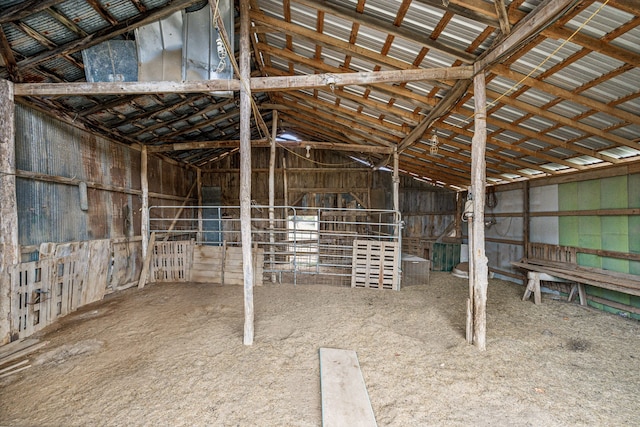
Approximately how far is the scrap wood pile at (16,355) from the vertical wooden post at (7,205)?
0.71 ft

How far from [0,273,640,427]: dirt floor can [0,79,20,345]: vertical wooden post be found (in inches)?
23.5

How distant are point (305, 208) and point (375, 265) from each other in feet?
7.61

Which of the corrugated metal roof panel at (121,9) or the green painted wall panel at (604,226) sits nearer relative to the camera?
the corrugated metal roof panel at (121,9)

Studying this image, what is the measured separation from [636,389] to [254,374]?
3593mm

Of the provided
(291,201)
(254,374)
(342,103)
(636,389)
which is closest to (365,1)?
(342,103)

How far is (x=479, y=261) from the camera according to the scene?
339cm

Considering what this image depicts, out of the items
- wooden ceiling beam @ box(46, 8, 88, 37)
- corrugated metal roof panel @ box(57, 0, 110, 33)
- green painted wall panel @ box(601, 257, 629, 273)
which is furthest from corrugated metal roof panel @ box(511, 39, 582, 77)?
wooden ceiling beam @ box(46, 8, 88, 37)

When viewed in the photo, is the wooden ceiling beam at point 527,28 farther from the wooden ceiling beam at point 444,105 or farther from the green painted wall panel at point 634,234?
the green painted wall panel at point 634,234

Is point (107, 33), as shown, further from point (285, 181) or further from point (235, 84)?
point (285, 181)

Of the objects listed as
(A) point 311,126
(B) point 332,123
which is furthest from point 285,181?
(B) point 332,123

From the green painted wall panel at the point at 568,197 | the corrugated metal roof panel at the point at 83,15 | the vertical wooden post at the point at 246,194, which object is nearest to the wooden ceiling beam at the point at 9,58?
the corrugated metal roof panel at the point at 83,15

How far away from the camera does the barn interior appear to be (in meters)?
2.62

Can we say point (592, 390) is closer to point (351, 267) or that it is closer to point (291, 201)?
point (351, 267)

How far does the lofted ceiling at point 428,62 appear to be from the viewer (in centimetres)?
272
